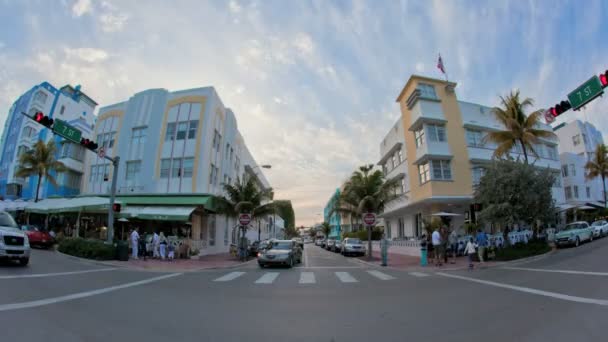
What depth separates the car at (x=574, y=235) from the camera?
22766 mm

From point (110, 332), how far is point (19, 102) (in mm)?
53578

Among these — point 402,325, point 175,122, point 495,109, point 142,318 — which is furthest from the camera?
point 175,122

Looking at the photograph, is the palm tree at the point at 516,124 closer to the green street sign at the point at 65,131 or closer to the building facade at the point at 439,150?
the building facade at the point at 439,150

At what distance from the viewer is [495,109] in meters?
25.1

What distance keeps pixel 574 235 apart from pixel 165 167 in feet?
102

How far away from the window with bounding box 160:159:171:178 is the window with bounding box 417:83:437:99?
2250 centimetres

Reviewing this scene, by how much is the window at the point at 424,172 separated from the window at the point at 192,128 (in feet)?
64.7

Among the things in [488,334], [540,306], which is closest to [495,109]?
[540,306]

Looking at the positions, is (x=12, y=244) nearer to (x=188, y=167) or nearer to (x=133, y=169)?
(x=188, y=167)

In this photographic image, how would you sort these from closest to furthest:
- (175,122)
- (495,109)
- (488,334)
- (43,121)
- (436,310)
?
(488,334) → (436,310) → (43,121) → (495,109) → (175,122)

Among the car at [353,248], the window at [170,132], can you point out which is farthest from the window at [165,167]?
the car at [353,248]

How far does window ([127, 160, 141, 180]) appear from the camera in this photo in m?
28.0

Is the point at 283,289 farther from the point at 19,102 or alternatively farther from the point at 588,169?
the point at 19,102

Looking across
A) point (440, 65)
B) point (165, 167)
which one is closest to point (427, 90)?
point (440, 65)
